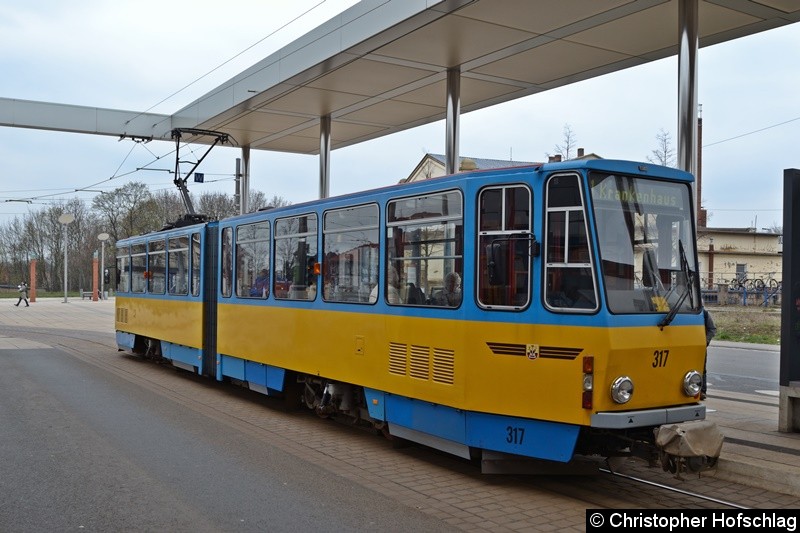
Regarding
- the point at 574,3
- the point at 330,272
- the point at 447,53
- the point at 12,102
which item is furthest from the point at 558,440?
the point at 12,102

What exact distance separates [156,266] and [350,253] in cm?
882

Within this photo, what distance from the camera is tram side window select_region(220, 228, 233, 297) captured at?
13023 millimetres

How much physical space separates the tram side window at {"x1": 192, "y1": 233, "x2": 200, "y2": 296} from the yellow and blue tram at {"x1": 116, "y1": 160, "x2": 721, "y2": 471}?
5.56 meters

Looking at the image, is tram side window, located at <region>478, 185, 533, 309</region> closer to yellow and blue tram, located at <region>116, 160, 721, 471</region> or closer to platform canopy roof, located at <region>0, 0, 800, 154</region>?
yellow and blue tram, located at <region>116, 160, 721, 471</region>

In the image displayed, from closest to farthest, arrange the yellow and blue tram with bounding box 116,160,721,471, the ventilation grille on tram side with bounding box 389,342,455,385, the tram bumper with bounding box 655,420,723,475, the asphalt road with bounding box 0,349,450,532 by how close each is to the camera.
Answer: the asphalt road with bounding box 0,349,450,532 → the tram bumper with bounding box 655,420,723,475 → the yellow and blue tram with bounding box 116,160,721,471 → the ventilation grille on tram side with bounding box 389,342,455,385

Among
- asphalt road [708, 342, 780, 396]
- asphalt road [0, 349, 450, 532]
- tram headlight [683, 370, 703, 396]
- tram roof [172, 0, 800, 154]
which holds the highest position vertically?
tram roof [172, 0, 800, 154]

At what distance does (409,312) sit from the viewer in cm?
815

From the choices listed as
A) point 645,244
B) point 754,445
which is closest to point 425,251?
point 645,244

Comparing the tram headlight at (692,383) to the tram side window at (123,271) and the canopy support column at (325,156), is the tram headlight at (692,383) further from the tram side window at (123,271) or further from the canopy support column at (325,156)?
the tram side window at (123,271)

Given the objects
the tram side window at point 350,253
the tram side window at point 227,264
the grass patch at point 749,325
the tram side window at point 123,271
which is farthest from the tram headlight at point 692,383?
the grass patch at point 749,325

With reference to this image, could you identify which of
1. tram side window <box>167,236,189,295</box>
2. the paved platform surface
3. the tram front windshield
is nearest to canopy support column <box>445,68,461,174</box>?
tram side window <box>167,236,189,295</box>

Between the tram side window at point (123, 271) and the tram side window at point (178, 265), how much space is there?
3.60m

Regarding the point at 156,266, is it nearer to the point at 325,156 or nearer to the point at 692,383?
the point at 325,156

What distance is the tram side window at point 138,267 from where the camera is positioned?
17.7 metres
